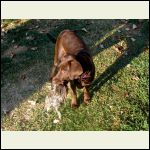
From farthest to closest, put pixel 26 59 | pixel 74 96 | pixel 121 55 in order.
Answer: pixel 26 59 < pixel 121 55 < pixel 74 96

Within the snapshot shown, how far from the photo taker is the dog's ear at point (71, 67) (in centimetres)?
533

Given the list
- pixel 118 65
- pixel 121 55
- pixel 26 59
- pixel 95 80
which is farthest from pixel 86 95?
pixel 26 59

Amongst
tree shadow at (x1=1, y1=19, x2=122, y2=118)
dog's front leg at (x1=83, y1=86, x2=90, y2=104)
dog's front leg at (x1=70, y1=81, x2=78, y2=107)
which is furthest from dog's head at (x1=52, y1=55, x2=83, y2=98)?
tree shadow at (x1=1, y1=19, x2=122, y2=118)

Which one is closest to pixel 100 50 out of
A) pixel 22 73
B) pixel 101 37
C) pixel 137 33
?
pixel 101 37

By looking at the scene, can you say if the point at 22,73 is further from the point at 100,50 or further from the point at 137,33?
the point at 137,33

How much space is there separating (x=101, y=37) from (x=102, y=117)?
8.44 ft

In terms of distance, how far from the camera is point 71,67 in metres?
5.37

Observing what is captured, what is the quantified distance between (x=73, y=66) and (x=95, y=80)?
1694mm

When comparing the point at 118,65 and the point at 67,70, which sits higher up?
the point at 118,65

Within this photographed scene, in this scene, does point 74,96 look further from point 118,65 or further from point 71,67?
point 118,65

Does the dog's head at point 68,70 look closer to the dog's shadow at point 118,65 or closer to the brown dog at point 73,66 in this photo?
the brown dog at point 73,66

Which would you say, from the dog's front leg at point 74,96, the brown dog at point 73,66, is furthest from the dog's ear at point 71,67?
the dog's front leg at point 74,96

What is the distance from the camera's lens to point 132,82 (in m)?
6.89

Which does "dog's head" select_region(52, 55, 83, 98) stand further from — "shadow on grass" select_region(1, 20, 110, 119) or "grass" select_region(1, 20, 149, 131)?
"shadow on grass" select_region(1, 20, 110, 119)
